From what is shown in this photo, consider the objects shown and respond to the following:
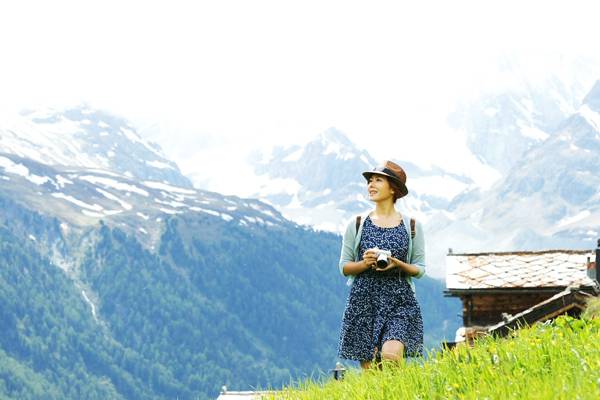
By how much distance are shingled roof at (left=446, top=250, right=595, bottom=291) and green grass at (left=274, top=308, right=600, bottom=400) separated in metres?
24.0

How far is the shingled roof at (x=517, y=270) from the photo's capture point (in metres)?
34.2

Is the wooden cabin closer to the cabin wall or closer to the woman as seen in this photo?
the cabin wall

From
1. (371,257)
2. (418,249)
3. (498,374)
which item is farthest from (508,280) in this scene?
(498,374)

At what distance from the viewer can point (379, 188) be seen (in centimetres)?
1161

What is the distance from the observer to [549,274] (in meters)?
34.6

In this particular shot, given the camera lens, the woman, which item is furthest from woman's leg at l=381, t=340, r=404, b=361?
the camera lens

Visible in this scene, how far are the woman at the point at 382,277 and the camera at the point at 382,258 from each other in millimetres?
34

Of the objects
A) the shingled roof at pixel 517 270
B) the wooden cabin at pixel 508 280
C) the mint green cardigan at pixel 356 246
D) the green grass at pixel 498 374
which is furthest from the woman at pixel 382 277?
the shingled roof at pixel 517 270

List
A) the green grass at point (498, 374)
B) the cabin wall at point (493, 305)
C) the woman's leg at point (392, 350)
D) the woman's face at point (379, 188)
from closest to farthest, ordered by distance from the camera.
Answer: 1. the green grass at point (498, 374)
2. the woman's leg at point (392, 350)
3. the woman's face at point (379, 188)
4. the cabin wall at point (493, 305)

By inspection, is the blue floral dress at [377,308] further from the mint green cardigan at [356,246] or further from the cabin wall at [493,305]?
the cabin wall at [493,305]

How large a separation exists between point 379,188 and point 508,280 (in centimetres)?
2416

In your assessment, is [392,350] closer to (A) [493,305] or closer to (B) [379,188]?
(B) [379,188]

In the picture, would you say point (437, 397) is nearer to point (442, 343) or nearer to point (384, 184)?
point (442, 343)

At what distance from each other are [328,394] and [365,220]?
2.89 meters
